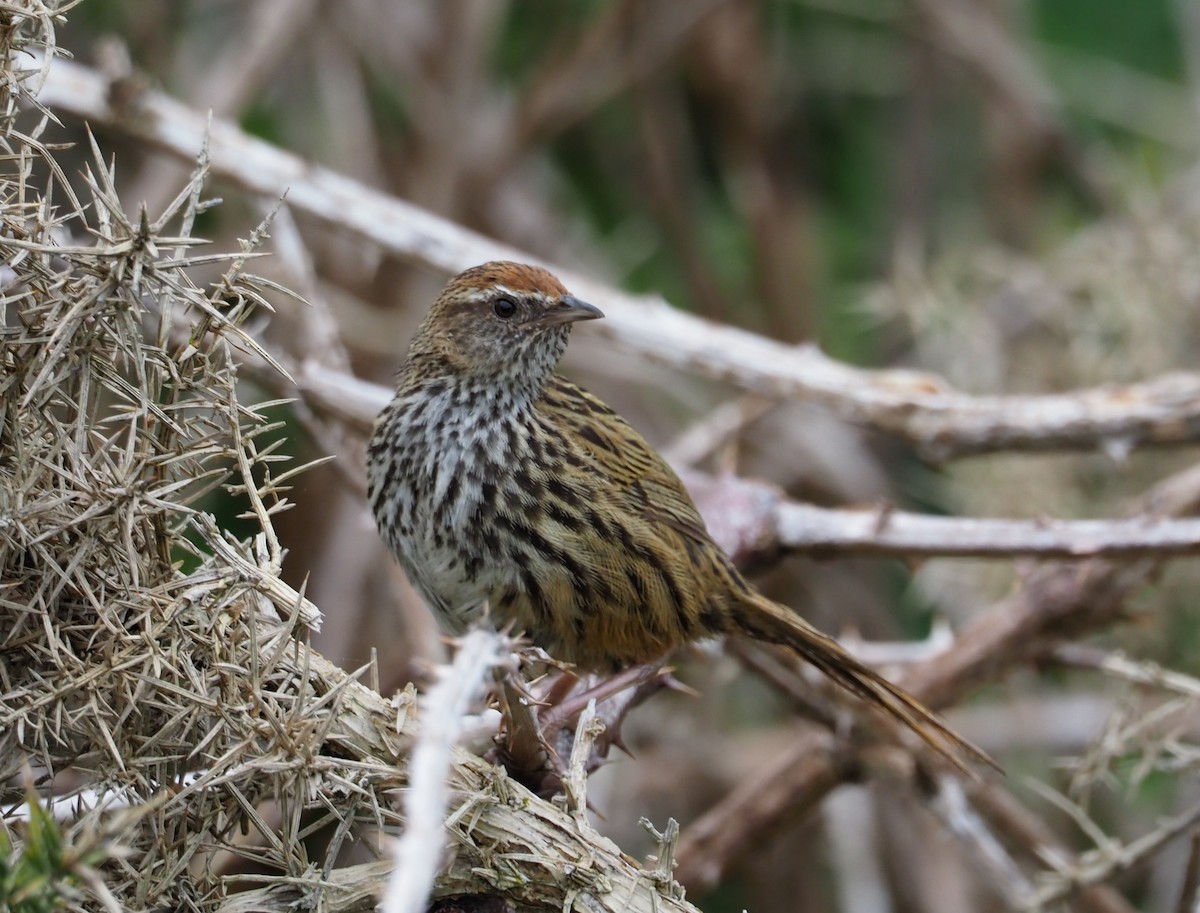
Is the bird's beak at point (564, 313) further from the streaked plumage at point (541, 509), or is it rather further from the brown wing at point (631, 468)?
the brown wing at point (631, 468)

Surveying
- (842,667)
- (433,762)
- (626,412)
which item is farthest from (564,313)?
(626,412)

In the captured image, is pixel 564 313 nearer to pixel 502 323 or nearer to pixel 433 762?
pixel 502 323

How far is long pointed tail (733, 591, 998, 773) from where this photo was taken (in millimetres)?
3219

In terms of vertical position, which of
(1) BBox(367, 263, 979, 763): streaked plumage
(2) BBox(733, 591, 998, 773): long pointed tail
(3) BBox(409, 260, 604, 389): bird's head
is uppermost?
(3) BBox(409, 260, 604, 389): bird's head

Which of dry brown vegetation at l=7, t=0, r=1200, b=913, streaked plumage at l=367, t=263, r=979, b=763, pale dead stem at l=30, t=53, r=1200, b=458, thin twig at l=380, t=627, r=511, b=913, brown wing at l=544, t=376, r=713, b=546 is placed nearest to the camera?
thin twig at l=380, t=627, r=511, b=913

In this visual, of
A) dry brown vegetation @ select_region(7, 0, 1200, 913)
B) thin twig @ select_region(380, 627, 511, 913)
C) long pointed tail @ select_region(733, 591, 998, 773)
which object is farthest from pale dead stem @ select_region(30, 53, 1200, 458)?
thin twig @ select_region(380, 627, 511, 913)

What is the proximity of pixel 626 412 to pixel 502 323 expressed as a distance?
2.96 meters

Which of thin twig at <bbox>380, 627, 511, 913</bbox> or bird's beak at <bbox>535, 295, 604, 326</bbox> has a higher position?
Result: bird's beak at <bbox>535, 295, 604, 326</bbox>

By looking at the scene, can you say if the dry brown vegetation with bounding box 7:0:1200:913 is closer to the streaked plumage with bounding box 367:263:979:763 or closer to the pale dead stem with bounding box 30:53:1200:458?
the pale dead stem with bounding box 30:53:1200:458

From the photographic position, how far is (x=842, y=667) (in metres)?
3.36

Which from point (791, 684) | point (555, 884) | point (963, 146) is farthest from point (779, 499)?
point (963, 146)

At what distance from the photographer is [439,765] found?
1395mm

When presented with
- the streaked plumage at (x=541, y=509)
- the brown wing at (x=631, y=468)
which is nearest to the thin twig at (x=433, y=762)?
the streaked plumage at (x=541, y=509)

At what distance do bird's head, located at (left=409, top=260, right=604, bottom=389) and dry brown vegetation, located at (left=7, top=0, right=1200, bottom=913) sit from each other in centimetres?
56
